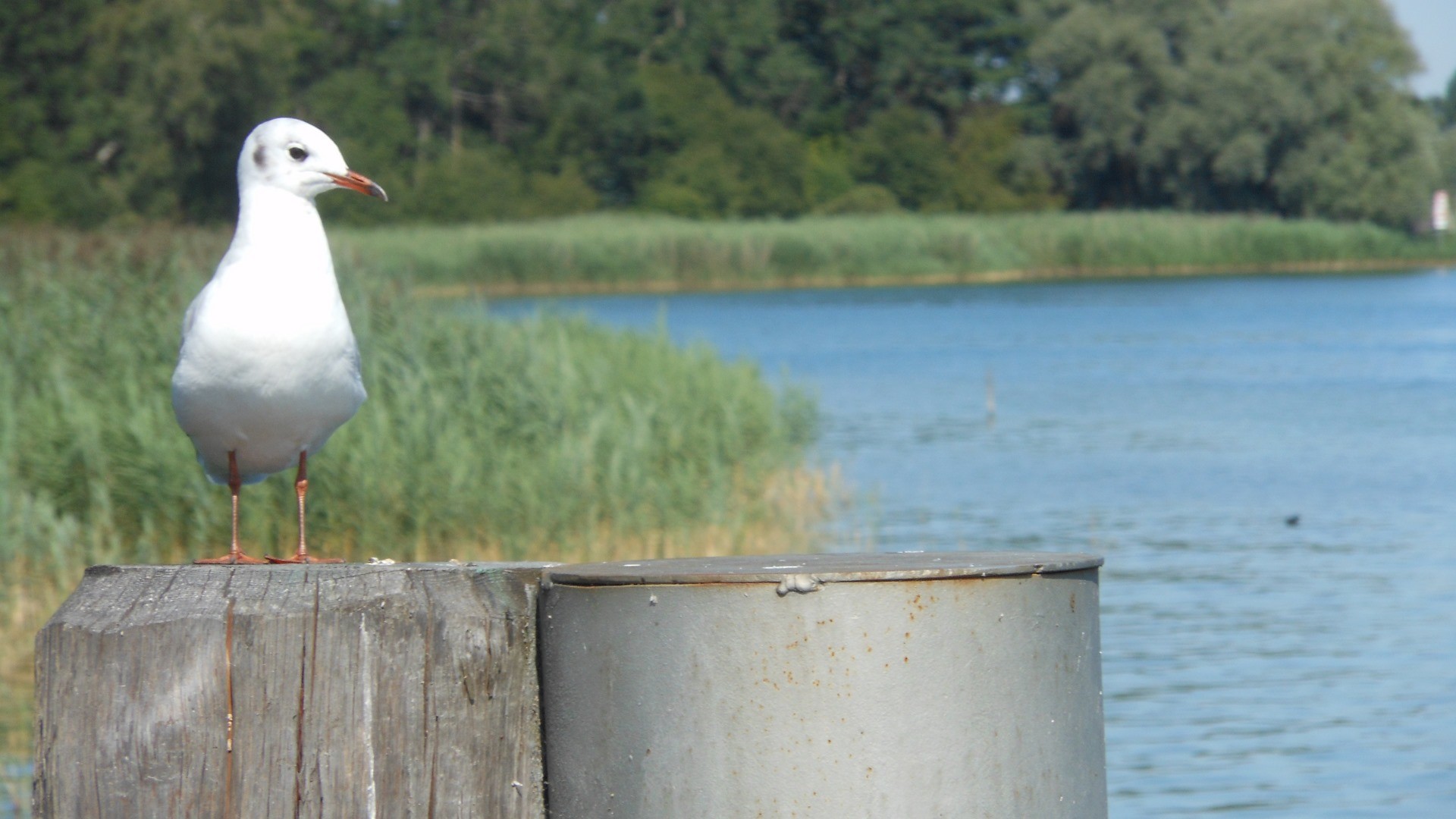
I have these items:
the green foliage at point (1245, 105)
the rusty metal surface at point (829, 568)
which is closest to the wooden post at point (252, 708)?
the rusty metal surface at point (829, 568)

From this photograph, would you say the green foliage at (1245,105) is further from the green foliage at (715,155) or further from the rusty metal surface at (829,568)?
the rusty metal surface at (829,568)

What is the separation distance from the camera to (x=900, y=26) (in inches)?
2648

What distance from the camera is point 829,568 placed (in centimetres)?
191

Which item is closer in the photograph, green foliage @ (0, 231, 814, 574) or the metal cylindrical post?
the metal cylindrical post

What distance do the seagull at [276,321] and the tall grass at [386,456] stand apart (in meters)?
4.40

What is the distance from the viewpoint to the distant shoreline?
4434cm

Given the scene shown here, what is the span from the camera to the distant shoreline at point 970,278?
44344mm

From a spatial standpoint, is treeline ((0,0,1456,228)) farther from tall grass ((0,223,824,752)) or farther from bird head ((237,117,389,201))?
bird head ((237,117,389,201))

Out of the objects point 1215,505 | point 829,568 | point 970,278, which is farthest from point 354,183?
point 970,278

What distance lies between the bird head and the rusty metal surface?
4.78ft

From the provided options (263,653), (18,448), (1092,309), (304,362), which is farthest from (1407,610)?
(1092,309)

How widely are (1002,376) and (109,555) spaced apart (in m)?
18.4

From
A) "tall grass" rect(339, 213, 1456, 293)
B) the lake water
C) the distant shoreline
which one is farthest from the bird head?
the distant shoreline

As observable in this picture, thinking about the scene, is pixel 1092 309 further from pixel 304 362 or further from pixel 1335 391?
pixel 304 362
